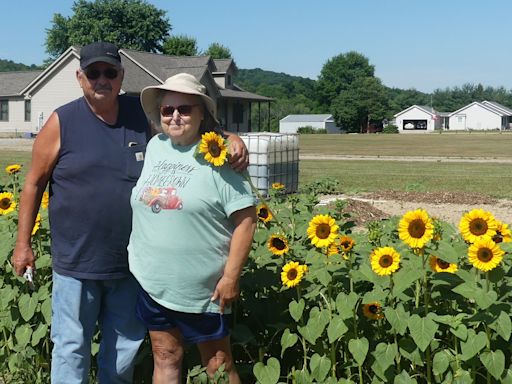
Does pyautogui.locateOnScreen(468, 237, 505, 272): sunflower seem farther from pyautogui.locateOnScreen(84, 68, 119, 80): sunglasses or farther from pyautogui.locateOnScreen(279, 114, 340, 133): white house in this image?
pyautogui.locateOnScreen(279, 114, 340, 133): white house

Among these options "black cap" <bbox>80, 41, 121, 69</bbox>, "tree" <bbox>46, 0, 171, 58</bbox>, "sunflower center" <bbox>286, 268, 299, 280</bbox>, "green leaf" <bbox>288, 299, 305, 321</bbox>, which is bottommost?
"green leaf" <bbox>288, 299, 305, 321</bbox>

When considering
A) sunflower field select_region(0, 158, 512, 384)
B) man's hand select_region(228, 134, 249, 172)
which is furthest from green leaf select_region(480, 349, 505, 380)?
man's hand select_region(228, 134, 249, 172)

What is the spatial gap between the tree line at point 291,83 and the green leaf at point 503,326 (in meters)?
52.1

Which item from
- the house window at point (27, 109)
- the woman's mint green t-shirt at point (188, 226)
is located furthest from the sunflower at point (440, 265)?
the house window at point (27, 109)

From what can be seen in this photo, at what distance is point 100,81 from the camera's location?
2.97 meters

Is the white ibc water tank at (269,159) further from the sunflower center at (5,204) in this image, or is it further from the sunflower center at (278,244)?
the sunflower center at (278,244)

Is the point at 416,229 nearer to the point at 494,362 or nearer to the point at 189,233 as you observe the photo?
the point at 494,362

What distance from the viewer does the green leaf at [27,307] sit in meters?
3.39

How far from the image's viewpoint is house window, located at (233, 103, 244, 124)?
44.0 meters

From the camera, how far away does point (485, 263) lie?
8.04 ft

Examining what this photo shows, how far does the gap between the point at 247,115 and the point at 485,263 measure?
43679 millimetres

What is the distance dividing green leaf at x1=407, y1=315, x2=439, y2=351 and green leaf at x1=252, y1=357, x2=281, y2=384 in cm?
62

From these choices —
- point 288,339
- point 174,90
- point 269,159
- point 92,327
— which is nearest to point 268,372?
point 288,339

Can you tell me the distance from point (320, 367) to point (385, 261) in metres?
0.57
